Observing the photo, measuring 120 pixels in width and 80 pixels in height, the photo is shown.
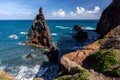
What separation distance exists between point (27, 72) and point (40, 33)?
2707 centimetres

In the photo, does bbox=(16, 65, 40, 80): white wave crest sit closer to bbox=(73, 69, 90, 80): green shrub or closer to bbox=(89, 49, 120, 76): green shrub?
bbox=(89, 49, 120, 76): green shrub

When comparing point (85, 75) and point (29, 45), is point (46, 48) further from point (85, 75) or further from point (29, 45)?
point (85, 75)

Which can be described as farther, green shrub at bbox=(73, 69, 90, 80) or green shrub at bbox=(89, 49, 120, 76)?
green shrub at bbox=(89, 49, 120, 76)

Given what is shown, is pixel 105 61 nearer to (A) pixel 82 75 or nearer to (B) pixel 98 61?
(B) pixel 98 61

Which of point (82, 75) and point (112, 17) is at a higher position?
point (112, 17)

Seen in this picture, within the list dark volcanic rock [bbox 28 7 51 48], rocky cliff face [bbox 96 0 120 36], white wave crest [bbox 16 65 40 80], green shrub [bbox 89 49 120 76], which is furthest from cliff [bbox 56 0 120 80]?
dark volcanic rock [bbox 28 7 51 48]

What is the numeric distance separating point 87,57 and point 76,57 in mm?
1118

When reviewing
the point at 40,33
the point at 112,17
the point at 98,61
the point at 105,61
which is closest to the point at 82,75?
the point at 105,61

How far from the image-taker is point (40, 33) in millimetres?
61344

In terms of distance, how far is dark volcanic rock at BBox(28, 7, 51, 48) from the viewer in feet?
194

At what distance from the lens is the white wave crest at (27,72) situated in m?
32.9

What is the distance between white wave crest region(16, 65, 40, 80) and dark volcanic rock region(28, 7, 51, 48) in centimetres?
2095

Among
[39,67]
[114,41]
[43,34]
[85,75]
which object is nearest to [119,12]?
[43,34]

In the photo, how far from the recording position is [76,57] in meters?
22.5
